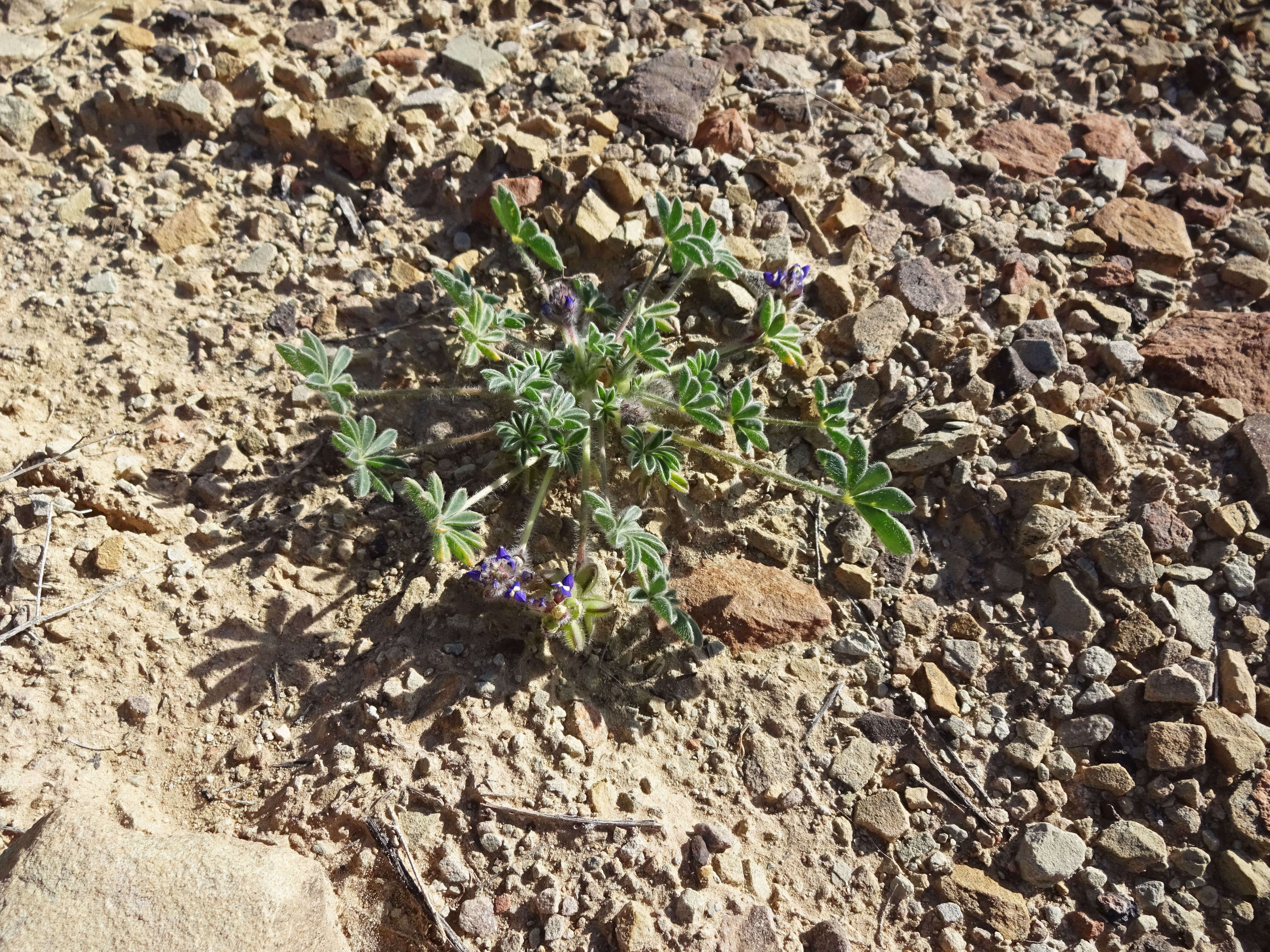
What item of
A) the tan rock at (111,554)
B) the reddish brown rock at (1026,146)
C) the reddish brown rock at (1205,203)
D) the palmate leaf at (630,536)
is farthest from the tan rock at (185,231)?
the reddish brown rock at (1205,203)

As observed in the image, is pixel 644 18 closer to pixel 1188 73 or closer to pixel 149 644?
pixel 1188 73

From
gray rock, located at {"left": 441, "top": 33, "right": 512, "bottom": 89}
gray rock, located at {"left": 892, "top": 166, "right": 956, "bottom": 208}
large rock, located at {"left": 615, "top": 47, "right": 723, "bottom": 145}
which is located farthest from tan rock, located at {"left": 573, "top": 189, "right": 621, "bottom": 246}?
gray rock, located at {"left": 892, "top": 166, "right": 956, "bottom": 208}

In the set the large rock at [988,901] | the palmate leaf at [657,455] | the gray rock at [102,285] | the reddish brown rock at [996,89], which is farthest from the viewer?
the reddish brown rock at [996,89]

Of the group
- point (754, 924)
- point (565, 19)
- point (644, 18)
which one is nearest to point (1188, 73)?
point (644, 18)

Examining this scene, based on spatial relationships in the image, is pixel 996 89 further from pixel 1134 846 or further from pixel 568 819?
pixel 568 819

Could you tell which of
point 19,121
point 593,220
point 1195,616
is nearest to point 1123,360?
point 1195,616

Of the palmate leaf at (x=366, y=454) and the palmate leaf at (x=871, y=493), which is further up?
the palmate leaf at (x=871, y=493)

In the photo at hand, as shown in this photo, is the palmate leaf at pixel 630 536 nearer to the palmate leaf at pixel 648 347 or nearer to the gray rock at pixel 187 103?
Result: the palmate leaf at pixel 648 347
